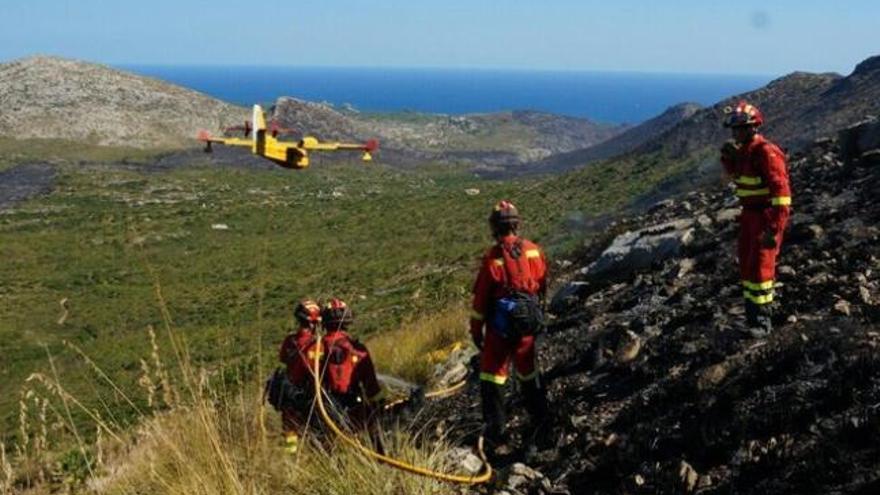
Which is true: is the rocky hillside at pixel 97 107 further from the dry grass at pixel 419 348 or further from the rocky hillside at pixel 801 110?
the dry grass at pixel 419 348

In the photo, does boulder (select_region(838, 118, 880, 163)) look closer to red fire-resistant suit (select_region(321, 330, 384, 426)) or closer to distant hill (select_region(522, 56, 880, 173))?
red fire-resistant suit (select_region(321, 330, 384, 426))

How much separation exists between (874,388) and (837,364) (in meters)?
0.49

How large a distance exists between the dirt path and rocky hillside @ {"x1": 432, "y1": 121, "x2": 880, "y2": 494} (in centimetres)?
6075

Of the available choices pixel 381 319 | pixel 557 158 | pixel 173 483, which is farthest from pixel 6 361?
pixel 557 158

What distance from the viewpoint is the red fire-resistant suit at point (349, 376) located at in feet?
20.4

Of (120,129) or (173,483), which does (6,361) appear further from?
(120,129)

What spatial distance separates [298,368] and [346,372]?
1.24ft

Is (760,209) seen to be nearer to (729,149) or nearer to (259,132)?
(729,149)

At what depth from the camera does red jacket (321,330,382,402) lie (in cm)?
621

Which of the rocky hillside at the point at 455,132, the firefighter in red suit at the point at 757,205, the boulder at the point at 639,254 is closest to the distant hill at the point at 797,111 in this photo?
the boulder at the point at 639,254

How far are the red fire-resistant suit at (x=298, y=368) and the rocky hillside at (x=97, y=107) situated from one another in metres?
96.1

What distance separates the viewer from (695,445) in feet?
16.1

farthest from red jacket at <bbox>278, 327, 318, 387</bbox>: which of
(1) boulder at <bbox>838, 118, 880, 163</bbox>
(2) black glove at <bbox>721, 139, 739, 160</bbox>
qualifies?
(1) boulder at <bbox>838, 118, 880, 163</bbox>

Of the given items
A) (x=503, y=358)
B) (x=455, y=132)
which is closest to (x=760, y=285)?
(x=503, y=358)
